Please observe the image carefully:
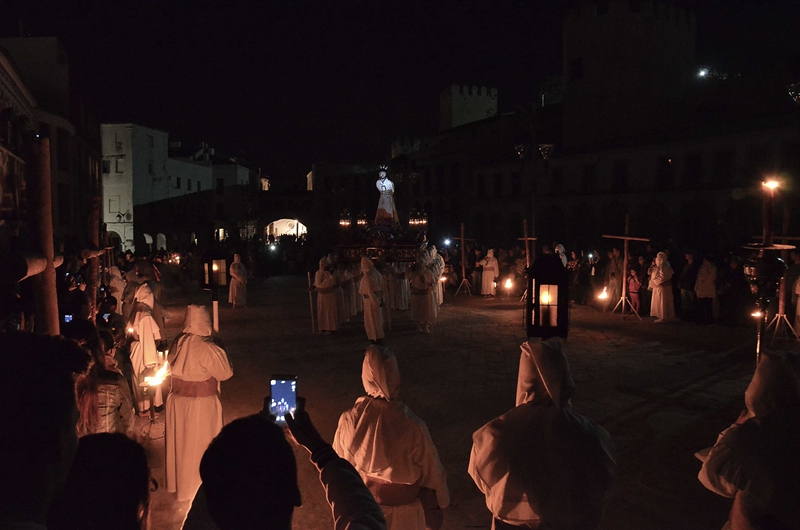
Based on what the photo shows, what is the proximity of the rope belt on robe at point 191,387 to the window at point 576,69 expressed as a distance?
3189 cm

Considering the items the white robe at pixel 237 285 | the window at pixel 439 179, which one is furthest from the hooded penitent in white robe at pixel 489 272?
the window at pixel 439 179

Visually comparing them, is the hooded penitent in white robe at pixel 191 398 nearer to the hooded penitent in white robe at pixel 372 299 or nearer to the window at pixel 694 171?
the hooded penitent in white robe at pixel 372 299

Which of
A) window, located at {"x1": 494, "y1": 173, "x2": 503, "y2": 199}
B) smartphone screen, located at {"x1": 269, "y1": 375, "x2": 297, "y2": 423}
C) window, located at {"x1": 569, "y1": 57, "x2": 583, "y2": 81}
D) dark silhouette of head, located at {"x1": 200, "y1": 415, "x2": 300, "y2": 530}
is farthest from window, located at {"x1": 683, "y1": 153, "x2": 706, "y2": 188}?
dark silhouette of head, located at {"x1": 200, "y1": 415, "x2": 300, "y2": 530}

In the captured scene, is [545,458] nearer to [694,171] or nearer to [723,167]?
[723,167]

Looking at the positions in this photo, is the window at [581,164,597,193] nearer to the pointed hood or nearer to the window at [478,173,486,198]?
the window at [478,173,486,198]

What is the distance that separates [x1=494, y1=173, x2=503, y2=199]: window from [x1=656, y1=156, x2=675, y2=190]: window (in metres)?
11.1

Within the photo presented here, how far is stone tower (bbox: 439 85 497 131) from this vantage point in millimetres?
50062

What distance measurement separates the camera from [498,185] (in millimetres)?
37625

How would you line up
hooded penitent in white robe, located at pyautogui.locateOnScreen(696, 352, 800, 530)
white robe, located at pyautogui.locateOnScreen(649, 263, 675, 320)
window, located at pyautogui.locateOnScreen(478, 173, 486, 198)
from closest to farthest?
hooded penitent in white robe, located at pyautogui.locateOnScreen(696, 352, 800, 530)
white robe, located at pyautogui.locateOnScreen(649, 263, 675, 320)
window, located at pyautogui.locateOnScreen(478, 173, 486, 198)

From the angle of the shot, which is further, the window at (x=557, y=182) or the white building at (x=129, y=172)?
the white building at (x=129, y=172)

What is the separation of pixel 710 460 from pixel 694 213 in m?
25.9

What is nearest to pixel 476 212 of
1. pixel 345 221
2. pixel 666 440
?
pixel 345 221

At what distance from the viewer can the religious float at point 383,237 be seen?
1762cm

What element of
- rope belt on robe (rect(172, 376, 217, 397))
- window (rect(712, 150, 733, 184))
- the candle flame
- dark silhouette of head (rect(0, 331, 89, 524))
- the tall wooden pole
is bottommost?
the candle flame
